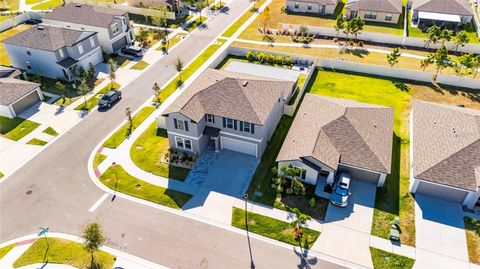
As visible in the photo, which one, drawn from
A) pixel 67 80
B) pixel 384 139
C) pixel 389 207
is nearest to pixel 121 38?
pixel 67 80

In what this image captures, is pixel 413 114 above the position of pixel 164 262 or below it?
above

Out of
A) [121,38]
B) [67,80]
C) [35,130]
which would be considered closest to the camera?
[35,130]

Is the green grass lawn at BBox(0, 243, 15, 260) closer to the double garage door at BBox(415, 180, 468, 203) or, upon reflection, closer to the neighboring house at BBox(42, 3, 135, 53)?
the double garage door at BBox(415, 180, 468, 203)

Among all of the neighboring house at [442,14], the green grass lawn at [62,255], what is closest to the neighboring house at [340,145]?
the green grass lawn at [62,255]

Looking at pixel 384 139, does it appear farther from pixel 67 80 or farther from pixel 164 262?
pixel 67 80

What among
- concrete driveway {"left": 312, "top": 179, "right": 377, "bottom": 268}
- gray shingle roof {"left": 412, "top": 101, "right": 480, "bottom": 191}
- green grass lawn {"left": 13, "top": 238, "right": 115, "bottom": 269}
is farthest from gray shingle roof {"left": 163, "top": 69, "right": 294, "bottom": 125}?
gray shingle roof {"left": 412, "top": 101, "right": 480, "bottom": 191}

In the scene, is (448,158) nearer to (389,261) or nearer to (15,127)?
(389,261)

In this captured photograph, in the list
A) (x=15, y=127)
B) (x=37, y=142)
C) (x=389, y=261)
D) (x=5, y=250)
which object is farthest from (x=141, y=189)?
(x=389, y=261)

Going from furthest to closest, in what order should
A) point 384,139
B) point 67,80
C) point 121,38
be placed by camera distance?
point 121,38 < point 67,80 < point 384,139

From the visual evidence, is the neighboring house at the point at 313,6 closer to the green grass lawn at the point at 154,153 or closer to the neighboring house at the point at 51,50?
the neighboring house at the point at 51,50
